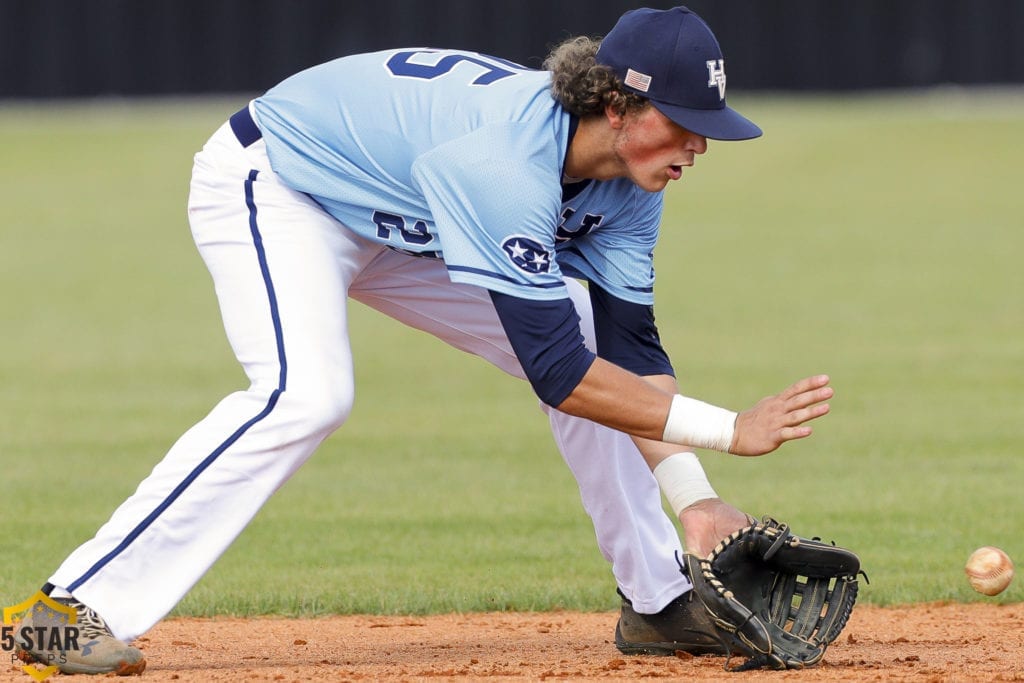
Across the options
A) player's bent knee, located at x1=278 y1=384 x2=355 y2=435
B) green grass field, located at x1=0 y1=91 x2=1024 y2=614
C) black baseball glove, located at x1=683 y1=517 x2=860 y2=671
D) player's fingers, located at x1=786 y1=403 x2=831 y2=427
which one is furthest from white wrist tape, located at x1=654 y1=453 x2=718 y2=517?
green grass field, located at x1=0 y1=91 x2=1024 y2=614

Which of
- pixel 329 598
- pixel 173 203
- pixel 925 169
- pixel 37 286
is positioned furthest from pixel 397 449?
pixel 925 169

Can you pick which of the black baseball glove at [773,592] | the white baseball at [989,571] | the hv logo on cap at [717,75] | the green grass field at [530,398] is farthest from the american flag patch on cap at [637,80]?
the green grass field at [530,398]

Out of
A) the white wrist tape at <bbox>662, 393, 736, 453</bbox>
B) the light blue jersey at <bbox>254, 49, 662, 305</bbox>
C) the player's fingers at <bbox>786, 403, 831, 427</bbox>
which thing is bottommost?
the white wrist tape at <bbox>662, 393, 736, 453</bbox>

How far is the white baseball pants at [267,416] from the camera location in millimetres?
4301

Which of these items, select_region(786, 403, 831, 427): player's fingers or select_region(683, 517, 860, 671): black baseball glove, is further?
select_region(683, 517, 860, 671): black baseball glove

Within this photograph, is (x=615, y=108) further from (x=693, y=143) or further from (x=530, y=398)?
(x=530, y=398)

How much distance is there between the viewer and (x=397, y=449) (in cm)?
920

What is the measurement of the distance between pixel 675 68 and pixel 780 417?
3.08 feet

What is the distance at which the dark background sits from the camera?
29188mm

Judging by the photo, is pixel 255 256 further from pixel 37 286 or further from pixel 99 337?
pixel 37 286

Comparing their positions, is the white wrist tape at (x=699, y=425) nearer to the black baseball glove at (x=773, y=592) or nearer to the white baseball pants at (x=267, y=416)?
the black baseball glove at (x=773, y=592)

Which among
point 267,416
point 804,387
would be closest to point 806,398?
point 804,387

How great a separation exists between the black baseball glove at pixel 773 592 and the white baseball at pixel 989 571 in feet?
2.88

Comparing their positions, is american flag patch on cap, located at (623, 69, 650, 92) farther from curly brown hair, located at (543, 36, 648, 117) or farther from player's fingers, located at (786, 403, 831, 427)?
player's fingers, located at (786, 403, 831, 427)
